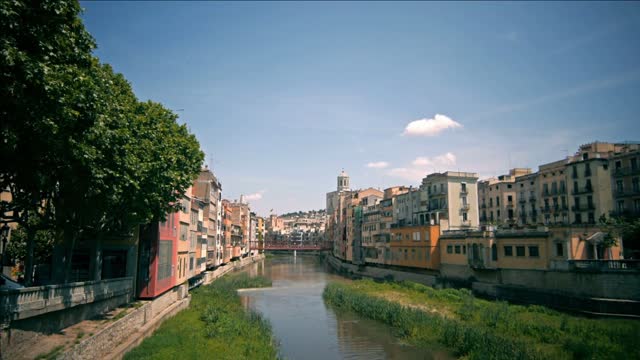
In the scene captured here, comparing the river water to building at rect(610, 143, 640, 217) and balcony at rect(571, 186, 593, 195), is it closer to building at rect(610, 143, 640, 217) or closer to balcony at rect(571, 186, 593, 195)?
building at rect(610, 143, 640, 217)

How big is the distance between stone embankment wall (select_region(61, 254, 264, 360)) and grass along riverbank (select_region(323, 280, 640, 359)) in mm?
17006

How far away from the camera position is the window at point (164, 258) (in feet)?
113

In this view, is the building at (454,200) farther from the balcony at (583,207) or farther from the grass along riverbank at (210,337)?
the grass along riverbank at (210,337)

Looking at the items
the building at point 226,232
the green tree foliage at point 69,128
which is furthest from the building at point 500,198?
the green tree foliage at point 69,128

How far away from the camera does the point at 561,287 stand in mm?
37688

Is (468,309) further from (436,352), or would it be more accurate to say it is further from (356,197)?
(356,197)

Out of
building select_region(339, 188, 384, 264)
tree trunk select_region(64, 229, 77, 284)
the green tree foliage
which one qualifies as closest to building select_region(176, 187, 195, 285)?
the green tree foliage

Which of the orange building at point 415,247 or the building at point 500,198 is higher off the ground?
the building at point 500,198

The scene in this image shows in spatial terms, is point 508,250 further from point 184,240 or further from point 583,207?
point 184,240

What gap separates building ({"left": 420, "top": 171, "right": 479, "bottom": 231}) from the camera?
6047 cm

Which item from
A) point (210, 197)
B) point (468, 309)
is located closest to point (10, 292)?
point (468, 309)

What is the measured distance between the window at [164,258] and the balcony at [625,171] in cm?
5419

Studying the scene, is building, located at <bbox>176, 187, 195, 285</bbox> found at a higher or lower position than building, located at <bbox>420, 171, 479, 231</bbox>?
lower

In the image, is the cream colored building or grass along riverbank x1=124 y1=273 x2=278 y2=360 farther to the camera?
the cream colored building
